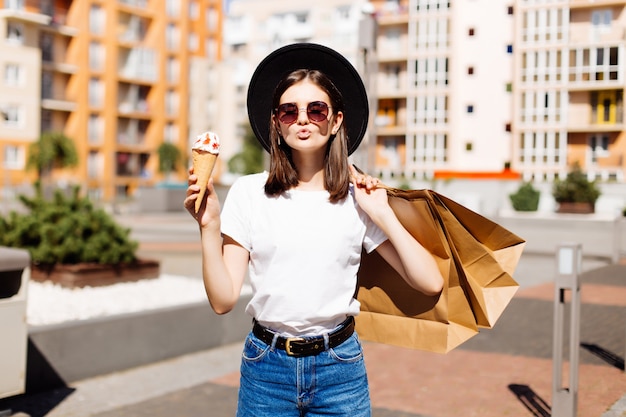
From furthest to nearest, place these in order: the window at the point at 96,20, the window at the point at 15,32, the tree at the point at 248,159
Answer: the window at the point at 96,20 < the tree at the point at 248,159 < the window at the point at 15,32

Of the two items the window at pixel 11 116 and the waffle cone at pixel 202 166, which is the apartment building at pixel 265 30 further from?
the waffle cone at pixel 202 166

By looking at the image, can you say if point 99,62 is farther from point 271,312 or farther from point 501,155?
point 271,312

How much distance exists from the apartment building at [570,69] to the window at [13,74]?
44.1m

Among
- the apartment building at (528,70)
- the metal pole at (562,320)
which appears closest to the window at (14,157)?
the apartment building at (528,70)

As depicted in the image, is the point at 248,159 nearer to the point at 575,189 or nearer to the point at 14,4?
the point at 14,4

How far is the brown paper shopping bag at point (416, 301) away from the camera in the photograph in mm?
2625

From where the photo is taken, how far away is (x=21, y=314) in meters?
4.77

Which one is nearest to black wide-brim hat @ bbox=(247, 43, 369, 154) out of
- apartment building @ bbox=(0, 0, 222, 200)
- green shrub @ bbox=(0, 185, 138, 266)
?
green shrub @ bbox=(0, 185, 138, 266)

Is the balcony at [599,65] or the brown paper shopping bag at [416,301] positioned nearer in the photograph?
the brown paper shopping bag at [416,301]

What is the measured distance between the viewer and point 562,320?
493cm

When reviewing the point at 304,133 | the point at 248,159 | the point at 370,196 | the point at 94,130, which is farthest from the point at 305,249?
the point at 94,130

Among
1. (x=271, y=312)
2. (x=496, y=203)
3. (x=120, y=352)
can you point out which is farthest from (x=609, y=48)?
(x=496, y=203)

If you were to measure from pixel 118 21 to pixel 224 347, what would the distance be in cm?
5722

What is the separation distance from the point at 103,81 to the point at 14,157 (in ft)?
31.4
